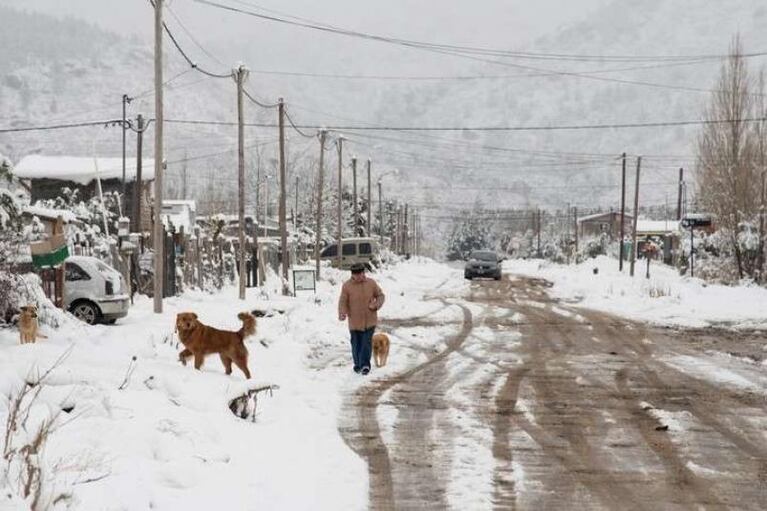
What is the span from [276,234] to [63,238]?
73.9 metres

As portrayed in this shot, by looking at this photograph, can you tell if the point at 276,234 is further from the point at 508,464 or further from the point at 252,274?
the point at 508,464

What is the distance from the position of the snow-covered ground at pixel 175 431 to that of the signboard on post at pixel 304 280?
53.7ft

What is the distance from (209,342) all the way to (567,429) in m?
4.65

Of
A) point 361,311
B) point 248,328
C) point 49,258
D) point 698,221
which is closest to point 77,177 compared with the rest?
point 698,221

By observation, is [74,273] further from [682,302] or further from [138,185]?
[138,185]

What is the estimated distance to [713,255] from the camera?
126 feet

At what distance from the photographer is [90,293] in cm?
1902

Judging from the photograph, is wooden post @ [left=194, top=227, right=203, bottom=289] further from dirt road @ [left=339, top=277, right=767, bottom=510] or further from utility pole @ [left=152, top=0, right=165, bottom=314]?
dirt road @ [left=339, top=277, right=767, bottom=510]

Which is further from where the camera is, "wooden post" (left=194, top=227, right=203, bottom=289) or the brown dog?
"wooden post" (left=194, top=227, right=203, bottom=289)

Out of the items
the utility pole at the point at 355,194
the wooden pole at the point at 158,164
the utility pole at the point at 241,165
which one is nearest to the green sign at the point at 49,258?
the wooden pole at the point at 158,164

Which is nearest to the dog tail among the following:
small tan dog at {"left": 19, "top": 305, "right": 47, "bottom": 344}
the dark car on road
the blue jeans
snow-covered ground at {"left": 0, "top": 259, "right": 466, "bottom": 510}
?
snow-covered ground at {"left": 0, "top": 259, "right": 466, "bottom": 510}

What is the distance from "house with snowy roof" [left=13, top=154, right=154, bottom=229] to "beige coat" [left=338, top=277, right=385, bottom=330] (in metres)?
35.5

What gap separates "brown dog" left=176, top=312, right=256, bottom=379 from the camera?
11.5 metres

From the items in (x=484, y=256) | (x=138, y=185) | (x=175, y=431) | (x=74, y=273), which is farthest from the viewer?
(x=484, y=256)
